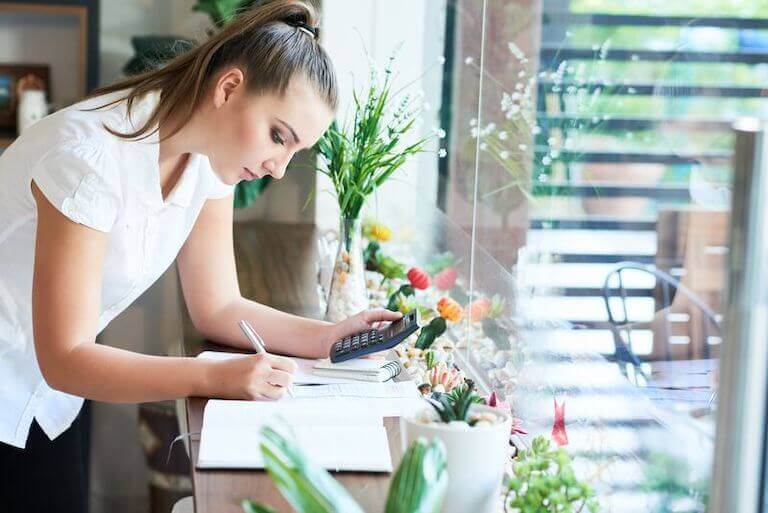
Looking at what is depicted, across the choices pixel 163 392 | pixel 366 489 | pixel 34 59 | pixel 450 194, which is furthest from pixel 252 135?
pixel 34 59

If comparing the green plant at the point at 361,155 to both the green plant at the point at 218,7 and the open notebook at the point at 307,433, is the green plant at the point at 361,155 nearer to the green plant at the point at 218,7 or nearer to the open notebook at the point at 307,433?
the open notebook at the point at 307,433

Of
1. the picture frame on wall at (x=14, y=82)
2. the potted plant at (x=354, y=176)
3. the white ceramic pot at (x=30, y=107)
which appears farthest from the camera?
the picture frame on wall at (x=14, y=82)

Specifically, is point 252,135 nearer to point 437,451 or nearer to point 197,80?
point 197,80

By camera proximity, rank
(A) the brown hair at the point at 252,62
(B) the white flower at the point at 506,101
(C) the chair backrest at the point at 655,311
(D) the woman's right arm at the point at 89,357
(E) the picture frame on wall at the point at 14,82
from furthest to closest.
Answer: (E) the picture frame on wall at the point at 14,82 → (B) the white flower at the point at 506,101 → (A) the brown hair at the point at 252,62 → (D) the woman's right arm at the point at 89,357 → (C) the chair backrest at the point at 655,311

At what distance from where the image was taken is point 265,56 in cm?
150

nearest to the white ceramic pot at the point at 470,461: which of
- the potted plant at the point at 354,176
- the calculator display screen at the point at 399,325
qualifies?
the calculator display screen at the point at 399,325

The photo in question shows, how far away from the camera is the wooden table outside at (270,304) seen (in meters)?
1.15

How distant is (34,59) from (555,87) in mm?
2884

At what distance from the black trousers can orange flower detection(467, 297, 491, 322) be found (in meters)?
0.73

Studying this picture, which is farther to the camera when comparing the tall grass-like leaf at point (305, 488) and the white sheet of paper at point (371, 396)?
the white sheet of paper at point (371, 396)

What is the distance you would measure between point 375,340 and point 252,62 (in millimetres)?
440

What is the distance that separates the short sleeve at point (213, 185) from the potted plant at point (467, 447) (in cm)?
71

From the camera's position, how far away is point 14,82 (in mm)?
3832

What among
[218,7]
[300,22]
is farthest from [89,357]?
[218,7]
